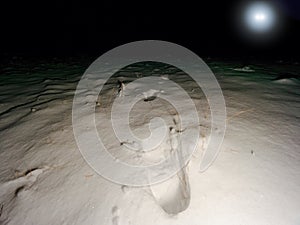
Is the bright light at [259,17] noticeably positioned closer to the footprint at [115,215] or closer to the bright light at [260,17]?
the bright light at [260,17]

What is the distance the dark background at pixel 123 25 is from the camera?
8352mm

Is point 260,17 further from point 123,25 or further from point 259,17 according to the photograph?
point 123,25

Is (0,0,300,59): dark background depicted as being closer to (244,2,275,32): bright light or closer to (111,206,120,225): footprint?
(244,2,275,32): bright light

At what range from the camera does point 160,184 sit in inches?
58.0

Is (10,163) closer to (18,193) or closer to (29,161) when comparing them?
(29,161)

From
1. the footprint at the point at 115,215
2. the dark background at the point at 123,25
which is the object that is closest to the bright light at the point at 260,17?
the dark background at the point at 123,25

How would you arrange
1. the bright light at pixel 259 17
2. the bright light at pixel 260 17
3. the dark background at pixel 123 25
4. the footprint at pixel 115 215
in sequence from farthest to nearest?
the bright light at pixel 260 17, the bright light at pixel 259 17, the dark background at pixel 123 25, the footprint at pixel 115 215

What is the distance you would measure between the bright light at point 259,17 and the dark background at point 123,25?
0.67 metres

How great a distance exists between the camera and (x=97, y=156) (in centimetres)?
167

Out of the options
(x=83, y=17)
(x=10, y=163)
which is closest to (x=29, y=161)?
(x=10, y=163)

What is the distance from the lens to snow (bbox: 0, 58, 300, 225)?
1.27 m

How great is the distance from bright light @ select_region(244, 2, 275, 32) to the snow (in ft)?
32.8

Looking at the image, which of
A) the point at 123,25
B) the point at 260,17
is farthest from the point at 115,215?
the point at 260,17

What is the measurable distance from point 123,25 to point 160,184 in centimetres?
1186
